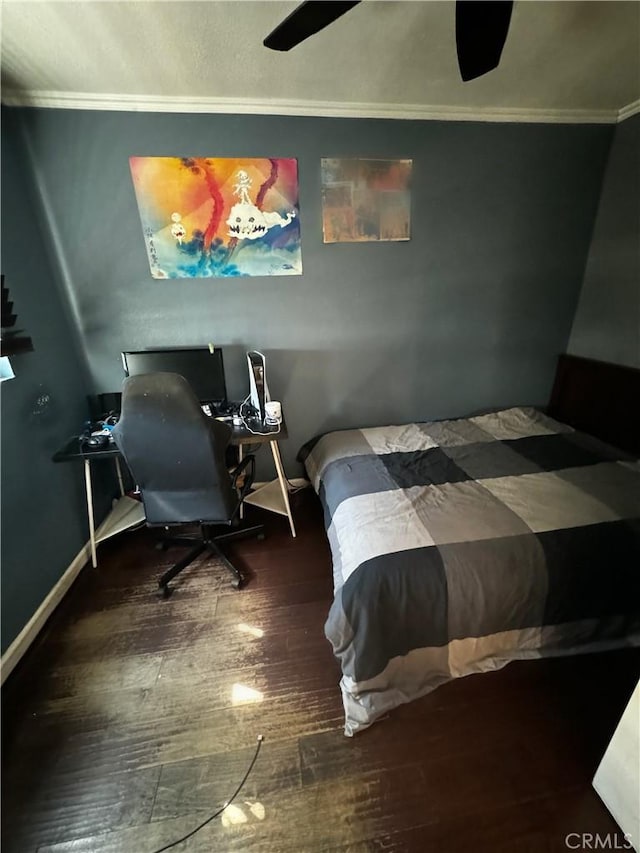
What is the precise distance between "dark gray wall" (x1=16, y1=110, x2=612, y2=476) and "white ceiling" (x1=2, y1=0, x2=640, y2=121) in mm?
99

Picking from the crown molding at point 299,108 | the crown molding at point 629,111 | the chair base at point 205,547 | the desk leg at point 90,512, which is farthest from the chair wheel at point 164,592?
the crown molding at point 629,111

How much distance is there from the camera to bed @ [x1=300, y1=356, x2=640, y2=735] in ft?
4.27

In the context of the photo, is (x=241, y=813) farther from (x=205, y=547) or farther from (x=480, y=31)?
(x=480, y=31)

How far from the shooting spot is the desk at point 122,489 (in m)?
1.90

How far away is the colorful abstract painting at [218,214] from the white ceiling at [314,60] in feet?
0.95

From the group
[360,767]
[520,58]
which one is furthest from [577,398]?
[360,767]

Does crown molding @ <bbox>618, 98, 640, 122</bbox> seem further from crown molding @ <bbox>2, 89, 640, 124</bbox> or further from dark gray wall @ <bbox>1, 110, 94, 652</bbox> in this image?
dark gray wall @ <bbox>1, 110, 94, 652</bbox>

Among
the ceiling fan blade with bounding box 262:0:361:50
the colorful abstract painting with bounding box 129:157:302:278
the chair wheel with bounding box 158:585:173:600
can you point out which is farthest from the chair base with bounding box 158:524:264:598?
the ceiling fan blade with bounding box 262:0:361:50

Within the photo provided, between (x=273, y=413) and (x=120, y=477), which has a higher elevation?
(x=273, y=413)

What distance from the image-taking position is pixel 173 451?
1.55m

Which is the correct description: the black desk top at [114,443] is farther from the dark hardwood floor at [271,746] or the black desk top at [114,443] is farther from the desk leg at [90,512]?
the dark hardwood floor at [271,746]

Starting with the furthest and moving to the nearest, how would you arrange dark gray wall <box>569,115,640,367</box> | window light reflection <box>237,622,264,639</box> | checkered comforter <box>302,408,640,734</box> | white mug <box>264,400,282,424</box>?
dark gray wall <box>569,115,640,367</box> < white mug <box>264,400,282,424</box> < window light reflection <box>237,622,264,639</box> < checkered comforter <box>302,408,640,734</box>

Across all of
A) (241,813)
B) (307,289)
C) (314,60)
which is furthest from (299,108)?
(241,813)

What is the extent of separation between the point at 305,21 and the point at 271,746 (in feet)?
7.87
